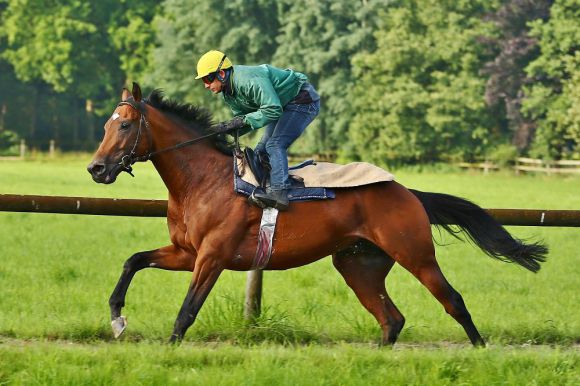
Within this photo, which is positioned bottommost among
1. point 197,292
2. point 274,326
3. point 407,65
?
point 274,326

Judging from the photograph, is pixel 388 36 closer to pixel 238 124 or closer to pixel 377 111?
pixel 377 111

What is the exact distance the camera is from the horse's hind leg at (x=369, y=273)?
335 inches

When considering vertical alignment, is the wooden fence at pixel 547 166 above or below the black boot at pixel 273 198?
below

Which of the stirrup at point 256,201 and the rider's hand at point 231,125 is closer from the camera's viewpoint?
the stirrup at point 256,201

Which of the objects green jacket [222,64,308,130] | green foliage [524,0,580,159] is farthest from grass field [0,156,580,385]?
green foliage [524,0,580,159]

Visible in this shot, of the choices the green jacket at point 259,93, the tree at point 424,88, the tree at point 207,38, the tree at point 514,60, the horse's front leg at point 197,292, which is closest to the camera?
the horse's front leg at point 197,292

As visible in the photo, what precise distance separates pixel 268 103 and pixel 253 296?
1.95 meters

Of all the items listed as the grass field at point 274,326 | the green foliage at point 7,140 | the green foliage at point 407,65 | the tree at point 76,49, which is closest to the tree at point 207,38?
the green foliage at point 407,65

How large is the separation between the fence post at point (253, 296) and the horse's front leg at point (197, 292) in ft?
4.18

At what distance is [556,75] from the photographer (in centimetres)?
5528

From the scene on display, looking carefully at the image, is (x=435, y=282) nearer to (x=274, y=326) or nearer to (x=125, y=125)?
(x=274, y=326)

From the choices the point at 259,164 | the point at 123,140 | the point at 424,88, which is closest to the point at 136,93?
the point at 123,140

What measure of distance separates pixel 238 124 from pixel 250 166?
1.13 feet

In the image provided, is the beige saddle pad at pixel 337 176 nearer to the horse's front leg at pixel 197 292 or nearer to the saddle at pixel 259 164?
the saddle at pixel 259 164
